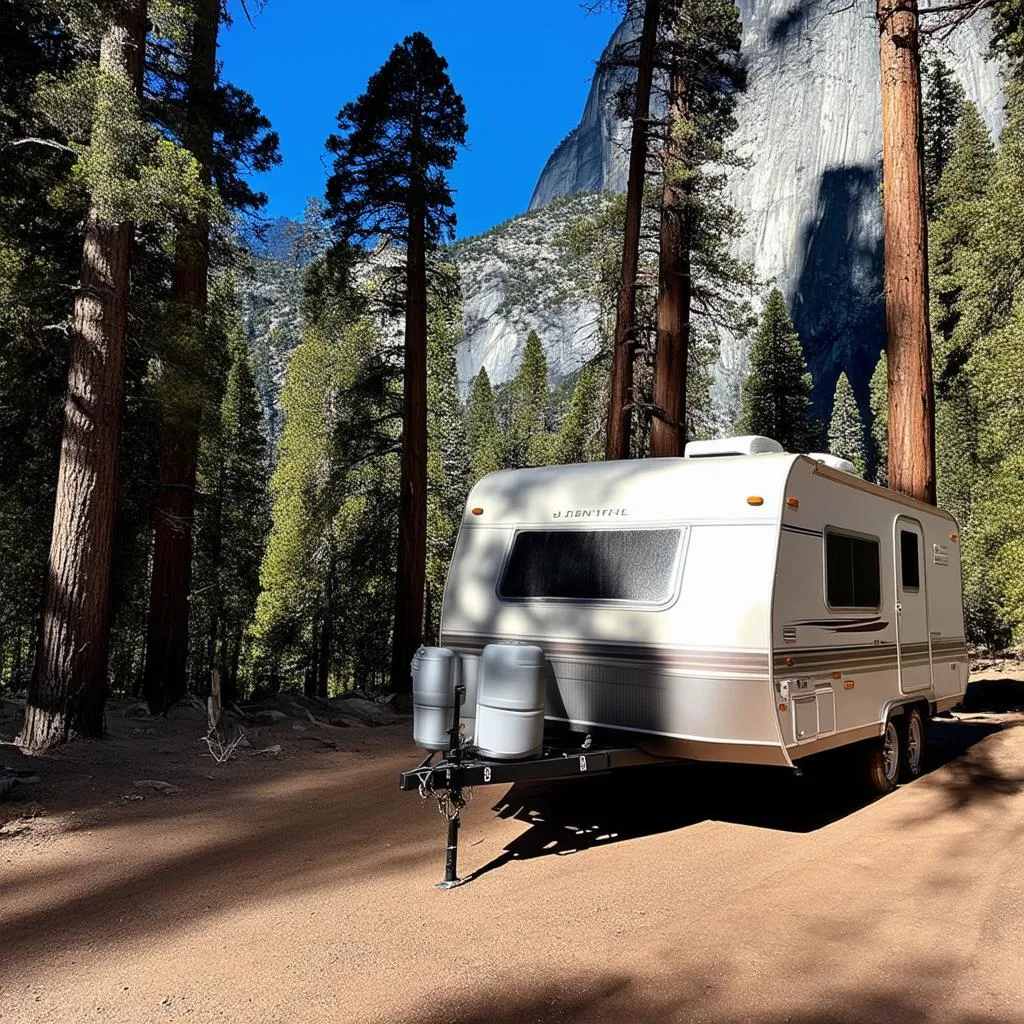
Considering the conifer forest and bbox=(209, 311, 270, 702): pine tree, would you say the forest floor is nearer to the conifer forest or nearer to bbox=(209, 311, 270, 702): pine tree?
the conifer forest

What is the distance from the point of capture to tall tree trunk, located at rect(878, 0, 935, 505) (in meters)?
10.0

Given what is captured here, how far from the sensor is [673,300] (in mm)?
13953

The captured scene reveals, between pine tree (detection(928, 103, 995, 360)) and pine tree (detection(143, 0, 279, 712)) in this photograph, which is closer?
pine tree (detection(143, 0, 279, 712))

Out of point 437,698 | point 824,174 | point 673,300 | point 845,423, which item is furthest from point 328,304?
point 824,174

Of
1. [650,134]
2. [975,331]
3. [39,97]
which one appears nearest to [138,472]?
→ [39,97]

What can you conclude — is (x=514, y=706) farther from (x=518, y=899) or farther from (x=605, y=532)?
(x=605, y=532)

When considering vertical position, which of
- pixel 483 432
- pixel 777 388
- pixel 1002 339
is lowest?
pixel 1002 339

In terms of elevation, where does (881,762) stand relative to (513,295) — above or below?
below

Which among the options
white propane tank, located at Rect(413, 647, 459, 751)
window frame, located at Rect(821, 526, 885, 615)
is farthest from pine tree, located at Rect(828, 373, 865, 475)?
white propane tank, located at Rect(413, 647, 459, 751)

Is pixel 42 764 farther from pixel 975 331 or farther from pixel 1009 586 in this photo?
pixel 975 331

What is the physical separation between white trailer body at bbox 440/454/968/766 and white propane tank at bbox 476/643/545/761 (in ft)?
2.75

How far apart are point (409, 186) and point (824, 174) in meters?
67.0

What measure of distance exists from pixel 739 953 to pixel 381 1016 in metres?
1.69

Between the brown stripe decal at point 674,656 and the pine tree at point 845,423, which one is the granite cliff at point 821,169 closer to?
the pine tree at point 845,423
